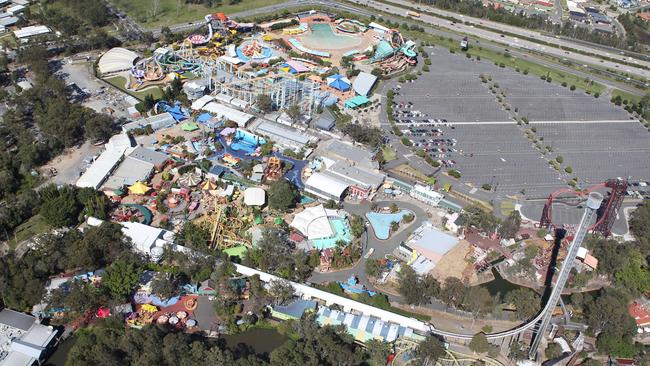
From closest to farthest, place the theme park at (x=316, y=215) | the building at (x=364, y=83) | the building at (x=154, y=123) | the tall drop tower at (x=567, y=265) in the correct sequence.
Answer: the tall drop tower at (x=567, y=265), the theme park at (x=316, y=215), the building at (x=154, y=123), the building at (x=364, y=83)

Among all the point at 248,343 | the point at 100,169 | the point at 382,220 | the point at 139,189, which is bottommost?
the point at 248,343

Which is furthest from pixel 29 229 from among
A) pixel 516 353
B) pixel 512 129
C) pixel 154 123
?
pixel 512 129

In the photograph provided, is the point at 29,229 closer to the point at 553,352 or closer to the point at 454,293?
the point at 454,293

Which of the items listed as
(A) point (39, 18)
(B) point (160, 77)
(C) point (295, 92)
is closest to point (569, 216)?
(C) point (295, 92)

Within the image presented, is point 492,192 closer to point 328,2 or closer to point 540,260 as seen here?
point 540,260

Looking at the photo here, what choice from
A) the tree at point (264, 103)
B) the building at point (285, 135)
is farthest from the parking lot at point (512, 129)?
the tree at point (264, 103)

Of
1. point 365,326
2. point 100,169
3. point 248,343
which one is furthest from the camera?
point 100,169

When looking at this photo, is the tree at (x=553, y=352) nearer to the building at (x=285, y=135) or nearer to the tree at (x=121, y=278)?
the tree at (x=121, y=278)
